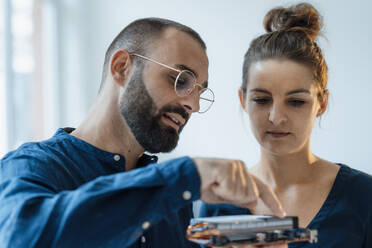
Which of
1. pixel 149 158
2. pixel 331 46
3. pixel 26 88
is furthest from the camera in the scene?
pixel 26 88

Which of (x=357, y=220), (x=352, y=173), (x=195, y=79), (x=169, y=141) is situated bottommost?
(x=357, y=220)

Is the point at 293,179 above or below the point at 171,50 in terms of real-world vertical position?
below

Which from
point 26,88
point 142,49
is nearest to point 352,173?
point 142,49

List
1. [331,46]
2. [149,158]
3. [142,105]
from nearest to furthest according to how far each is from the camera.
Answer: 1. [142,105]
2. [149,158]
3. [331,46]

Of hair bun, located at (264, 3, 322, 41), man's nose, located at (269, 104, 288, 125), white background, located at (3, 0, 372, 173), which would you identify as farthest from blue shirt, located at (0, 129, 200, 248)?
white background, located at (3, 0, 372, 173)

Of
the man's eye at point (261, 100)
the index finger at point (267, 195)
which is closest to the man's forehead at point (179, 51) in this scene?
the man's eye at point (261, 100)

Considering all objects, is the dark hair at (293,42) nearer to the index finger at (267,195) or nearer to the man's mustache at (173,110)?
the man's mustache at (173,110)

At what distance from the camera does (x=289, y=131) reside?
1225 millimetres

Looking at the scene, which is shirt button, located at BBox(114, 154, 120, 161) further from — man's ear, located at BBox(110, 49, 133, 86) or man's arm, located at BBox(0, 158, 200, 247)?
man's arm, located at BBox(0, 158, 200, 247)

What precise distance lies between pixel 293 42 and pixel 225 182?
0.79m

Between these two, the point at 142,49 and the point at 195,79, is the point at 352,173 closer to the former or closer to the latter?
the point at 195,79

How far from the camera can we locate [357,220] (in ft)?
3.99

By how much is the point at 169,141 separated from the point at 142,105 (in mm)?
110

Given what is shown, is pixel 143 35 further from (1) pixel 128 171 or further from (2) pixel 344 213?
(2) pixel 344 213
